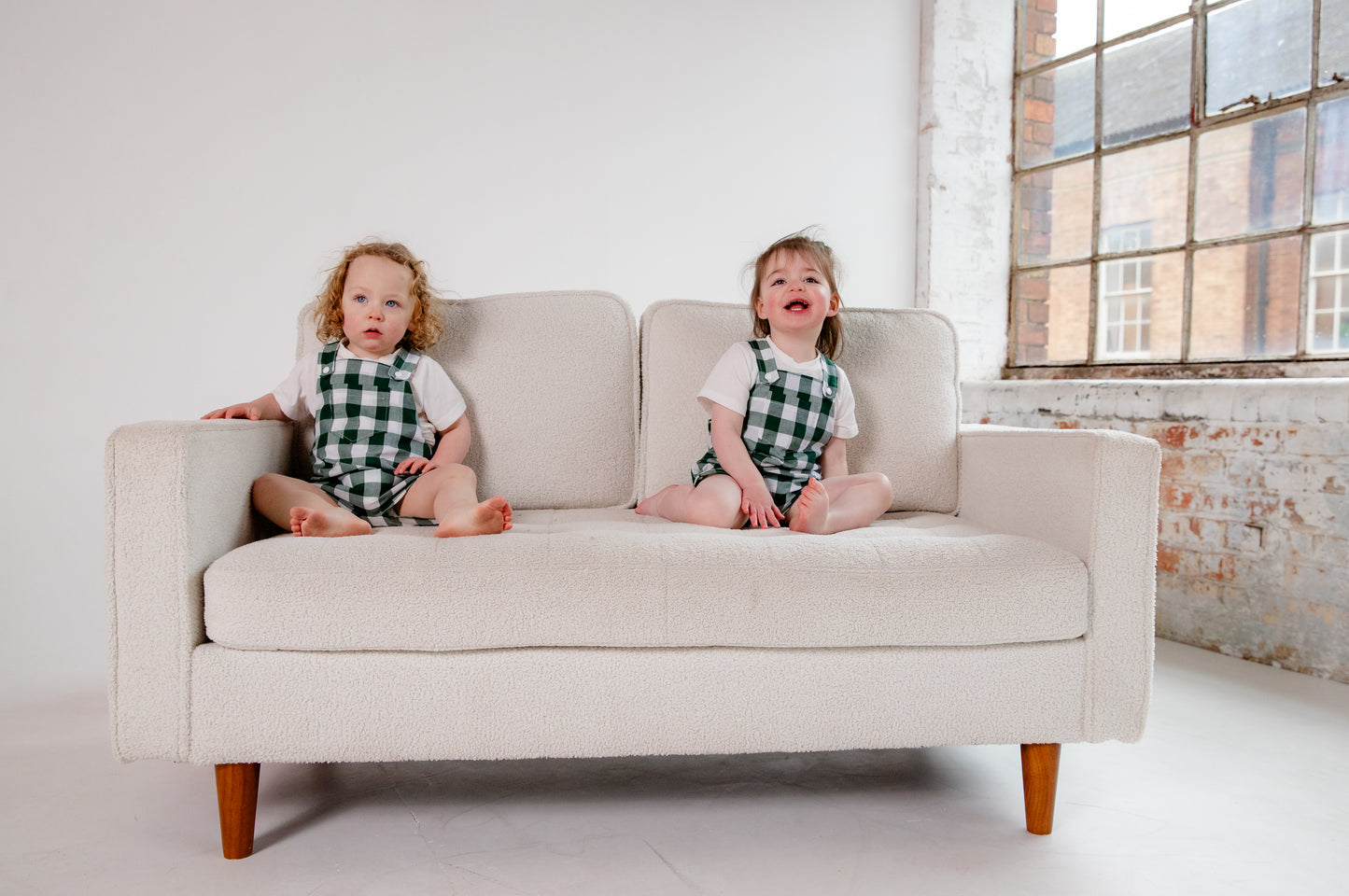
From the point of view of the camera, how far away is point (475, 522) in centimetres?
146

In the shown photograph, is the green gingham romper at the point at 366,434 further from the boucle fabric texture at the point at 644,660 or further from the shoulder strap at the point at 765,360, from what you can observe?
the shoulder strap at the point at 765,360

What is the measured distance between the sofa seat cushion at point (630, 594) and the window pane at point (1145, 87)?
86.7 inches

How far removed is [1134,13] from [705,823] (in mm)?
2979

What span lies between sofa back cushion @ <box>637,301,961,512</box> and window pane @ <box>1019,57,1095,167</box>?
1.71 m

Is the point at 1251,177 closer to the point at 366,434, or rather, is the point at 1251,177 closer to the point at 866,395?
the point at 866,395

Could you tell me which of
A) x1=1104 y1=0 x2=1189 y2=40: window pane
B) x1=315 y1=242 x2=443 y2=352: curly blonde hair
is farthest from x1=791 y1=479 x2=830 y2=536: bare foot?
x1=1104 y1=0 x2=1189 y2=40: window pane

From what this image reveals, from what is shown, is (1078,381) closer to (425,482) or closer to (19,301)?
(425,482)

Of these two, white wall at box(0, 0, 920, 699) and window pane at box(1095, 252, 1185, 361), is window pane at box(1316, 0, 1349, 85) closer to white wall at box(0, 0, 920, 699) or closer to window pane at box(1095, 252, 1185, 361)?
window pane at box(1095, 252, 1185, 361)

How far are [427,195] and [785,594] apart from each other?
2.08m

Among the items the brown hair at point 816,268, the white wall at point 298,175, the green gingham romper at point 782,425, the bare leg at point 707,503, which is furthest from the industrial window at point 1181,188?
the bare leg at point 707,503

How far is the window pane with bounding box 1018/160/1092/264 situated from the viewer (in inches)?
126

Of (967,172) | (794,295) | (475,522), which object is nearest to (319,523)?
(475,522)

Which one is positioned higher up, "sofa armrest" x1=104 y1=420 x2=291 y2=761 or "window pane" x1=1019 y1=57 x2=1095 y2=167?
"window pane" x1=1019 y1=57 x2=1095 y2=167

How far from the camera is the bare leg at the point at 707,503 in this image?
66.6 inches
